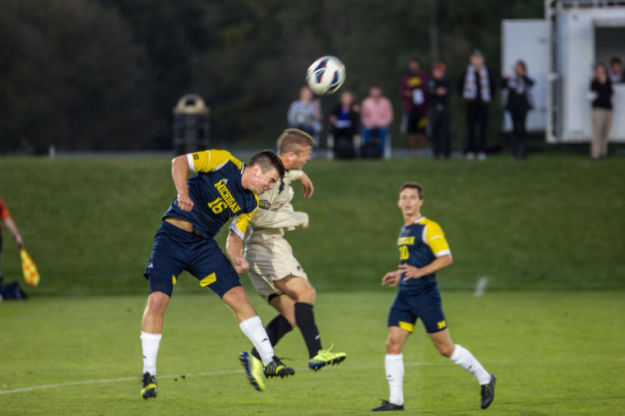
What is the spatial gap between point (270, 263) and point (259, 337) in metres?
0.98

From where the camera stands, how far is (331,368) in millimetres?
10992

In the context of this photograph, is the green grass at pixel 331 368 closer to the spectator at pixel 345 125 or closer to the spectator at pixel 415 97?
the spectator at pixel 345 125

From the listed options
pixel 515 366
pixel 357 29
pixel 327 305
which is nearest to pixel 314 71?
pixel 515 366

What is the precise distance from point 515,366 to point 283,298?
2.82 m

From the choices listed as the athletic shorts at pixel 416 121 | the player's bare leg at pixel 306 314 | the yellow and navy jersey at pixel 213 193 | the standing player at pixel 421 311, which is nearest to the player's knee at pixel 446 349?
the standing player at pixel 421 311

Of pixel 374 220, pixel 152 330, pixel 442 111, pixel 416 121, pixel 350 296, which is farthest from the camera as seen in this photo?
pixel 416 121

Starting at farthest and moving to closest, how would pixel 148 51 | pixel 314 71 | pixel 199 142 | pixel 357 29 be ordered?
pixel 148 51 → pixel 357 29 → pixel 199 142 → pixel 314 71

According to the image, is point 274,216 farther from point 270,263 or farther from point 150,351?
point 150,351

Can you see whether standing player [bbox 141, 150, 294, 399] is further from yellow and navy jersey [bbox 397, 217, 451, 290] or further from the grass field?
yellow and navy jersey [bbox 397, 217, 451, 290]

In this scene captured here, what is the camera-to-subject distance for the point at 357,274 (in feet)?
65.2

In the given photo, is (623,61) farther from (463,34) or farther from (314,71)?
(463,34)

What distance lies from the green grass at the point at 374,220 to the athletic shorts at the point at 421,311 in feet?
35.0

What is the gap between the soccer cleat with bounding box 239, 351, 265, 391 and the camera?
8.55 m

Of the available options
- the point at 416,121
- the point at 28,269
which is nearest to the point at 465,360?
the point at 28,269
